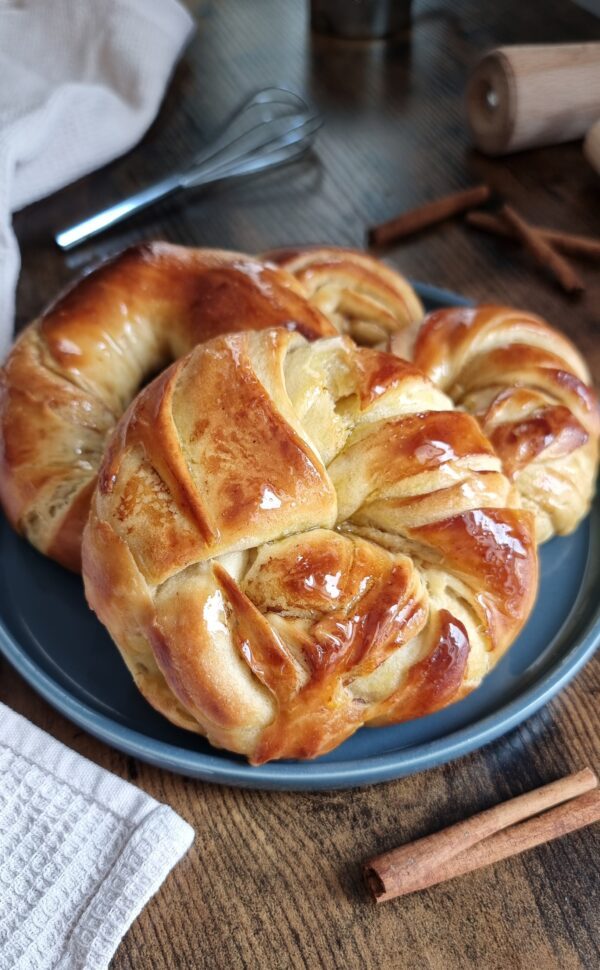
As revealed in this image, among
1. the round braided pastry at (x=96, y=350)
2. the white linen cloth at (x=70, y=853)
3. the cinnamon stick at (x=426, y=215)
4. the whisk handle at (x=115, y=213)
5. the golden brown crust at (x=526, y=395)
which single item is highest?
the round braided pastry at (x=96, y=350)

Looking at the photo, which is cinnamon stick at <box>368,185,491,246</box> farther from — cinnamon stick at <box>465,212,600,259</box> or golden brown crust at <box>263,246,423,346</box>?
golden brown crust at <box>263,246,423,346</box>

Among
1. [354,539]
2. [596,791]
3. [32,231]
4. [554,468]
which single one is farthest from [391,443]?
[32,231]

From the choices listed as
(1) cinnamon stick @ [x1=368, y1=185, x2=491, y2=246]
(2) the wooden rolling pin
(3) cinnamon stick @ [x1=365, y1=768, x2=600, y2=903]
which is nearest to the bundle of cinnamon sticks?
(1) cinnamon stick @ [x1=368, y1=185, x2=491, y2=246]

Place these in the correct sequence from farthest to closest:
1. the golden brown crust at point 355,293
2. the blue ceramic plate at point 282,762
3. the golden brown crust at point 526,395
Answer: the golden brown crust at point 355,293
the golden brown crust at point 526,395
the blue ceramic plate at point 282,762

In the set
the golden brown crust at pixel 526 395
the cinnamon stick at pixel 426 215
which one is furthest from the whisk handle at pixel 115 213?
the golden brown crust at pixel 526 395

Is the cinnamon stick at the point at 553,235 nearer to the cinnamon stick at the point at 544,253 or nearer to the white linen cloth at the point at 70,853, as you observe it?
the cinnamon stick at the point at 544,253

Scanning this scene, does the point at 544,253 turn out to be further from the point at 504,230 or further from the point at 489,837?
the point at 489,837

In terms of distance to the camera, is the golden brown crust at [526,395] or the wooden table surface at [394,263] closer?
the wooden table surface at [394,263]
